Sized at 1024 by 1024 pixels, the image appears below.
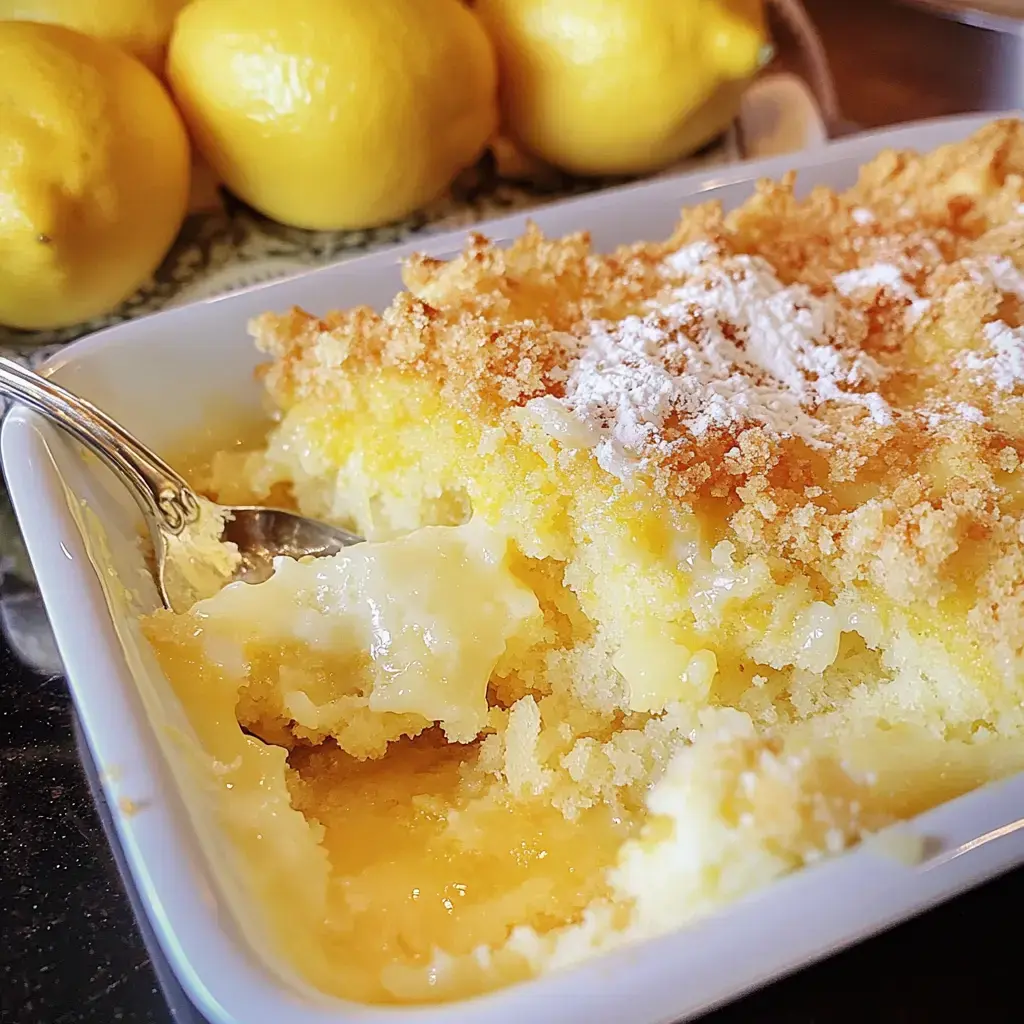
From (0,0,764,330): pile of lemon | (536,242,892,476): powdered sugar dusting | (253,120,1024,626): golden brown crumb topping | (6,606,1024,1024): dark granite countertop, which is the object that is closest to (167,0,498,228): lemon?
(0,0,764,330): pile of lemon

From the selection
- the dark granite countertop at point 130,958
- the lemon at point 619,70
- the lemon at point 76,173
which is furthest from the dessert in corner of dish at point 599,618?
the lemon at point 619,70

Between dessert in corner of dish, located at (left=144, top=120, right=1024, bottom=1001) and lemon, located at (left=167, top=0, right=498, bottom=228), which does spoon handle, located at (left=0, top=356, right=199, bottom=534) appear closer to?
dessert in corner of dish, located at (left=144, top=120, right=1024, bottom=1001)

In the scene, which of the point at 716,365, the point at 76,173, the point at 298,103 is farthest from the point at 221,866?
the point at 298,103

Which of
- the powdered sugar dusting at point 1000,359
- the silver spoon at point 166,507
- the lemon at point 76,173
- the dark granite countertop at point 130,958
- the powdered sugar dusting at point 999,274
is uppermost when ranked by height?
the powdered sugar dusting at point 999,274

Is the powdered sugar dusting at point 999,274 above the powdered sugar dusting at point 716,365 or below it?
above

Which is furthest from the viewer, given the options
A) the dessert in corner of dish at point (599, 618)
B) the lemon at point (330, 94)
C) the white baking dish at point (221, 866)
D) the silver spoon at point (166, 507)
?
the lemon at point (330, 94)

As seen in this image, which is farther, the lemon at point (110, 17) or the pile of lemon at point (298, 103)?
the lemon at point (110, 17)

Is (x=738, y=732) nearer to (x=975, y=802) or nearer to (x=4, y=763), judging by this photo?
(x=975, y=802)

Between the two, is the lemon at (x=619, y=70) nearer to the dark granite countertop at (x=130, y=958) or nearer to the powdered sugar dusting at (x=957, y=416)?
the powdered sugar dusting at (x=957, y=416)
